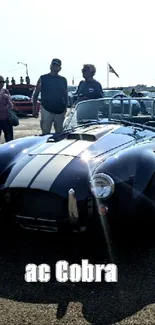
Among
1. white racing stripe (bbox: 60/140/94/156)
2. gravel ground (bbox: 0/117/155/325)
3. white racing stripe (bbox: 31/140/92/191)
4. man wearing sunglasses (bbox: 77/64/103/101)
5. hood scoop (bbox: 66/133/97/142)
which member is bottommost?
gravel ground (bbox: 0/117/155/325)

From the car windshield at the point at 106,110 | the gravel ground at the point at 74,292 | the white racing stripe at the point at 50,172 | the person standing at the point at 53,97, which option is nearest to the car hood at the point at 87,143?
the white racing stripe at the point at 50,172

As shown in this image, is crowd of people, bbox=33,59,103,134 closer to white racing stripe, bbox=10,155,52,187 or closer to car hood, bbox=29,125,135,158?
car hood, bbox=29,125,135,158

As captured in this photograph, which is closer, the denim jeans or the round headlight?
the round headlight

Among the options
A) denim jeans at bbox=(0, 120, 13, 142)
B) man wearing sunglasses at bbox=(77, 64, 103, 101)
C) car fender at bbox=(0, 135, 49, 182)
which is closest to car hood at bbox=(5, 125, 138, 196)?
car fender at bbox=(0, 135, 49, 182)

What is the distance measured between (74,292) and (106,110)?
3.08m

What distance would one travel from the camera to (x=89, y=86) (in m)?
6.25

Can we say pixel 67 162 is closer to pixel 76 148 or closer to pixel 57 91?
pixel 76 148

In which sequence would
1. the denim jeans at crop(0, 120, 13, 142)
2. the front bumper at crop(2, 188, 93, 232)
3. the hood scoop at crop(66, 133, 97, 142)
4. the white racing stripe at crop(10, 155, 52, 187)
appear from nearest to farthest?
1. the front bumper at crop(2, 188, 93, 232)
2. the white racing stripe at crop(10, 155, 52, 187)
3. the hood scoop at crop(66, 133, 97, 142)
4. the denim jeans at crop(0, 120, 13, 142)

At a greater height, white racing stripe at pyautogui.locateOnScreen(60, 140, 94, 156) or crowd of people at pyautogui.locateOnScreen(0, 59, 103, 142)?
crowd of people at pyautogui.locateOnScreen(0, 59, 103, 142)

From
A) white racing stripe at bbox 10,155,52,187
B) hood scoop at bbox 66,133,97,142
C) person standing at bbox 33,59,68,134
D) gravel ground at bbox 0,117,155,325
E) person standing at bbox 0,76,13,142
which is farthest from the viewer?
person standing at bbox 0,76,13,142

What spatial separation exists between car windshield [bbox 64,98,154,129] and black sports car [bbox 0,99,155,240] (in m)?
1.49

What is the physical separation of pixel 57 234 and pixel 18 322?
35.6 inches

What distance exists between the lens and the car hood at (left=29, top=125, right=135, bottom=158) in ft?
12.1

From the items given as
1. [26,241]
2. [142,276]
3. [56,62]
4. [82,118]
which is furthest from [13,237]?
[56,62]
